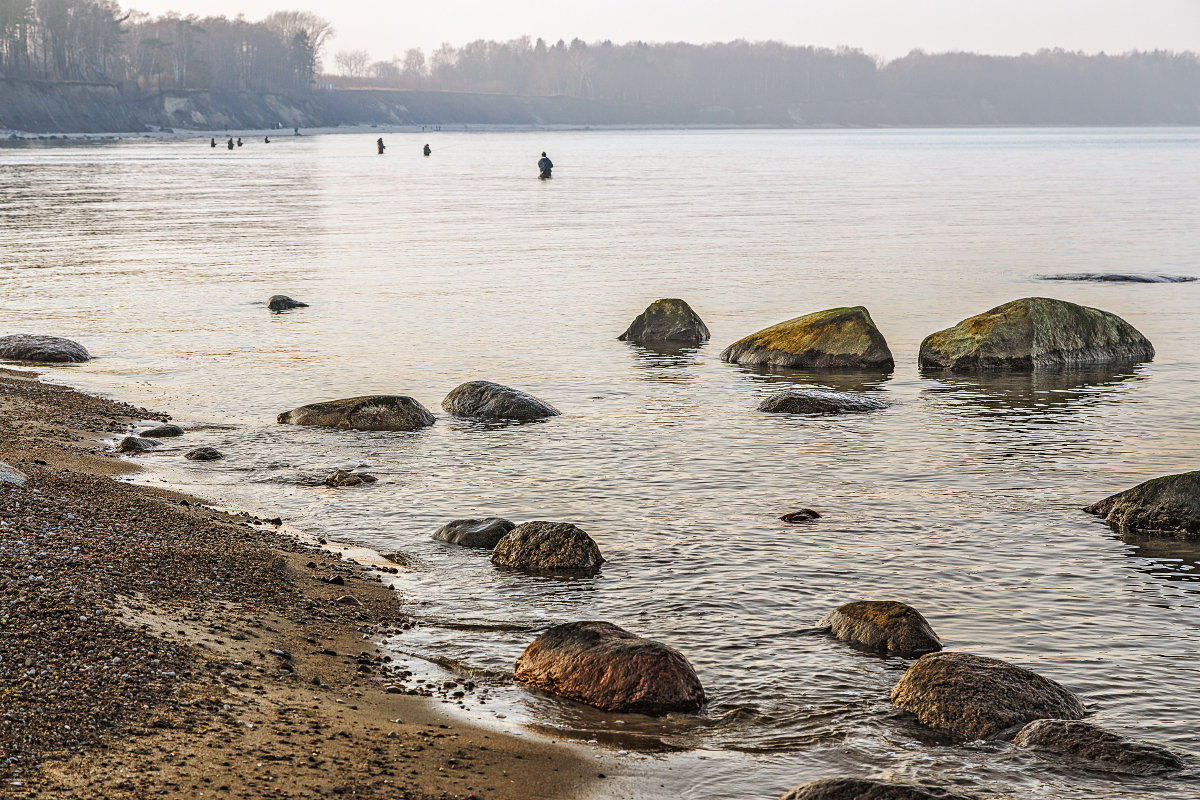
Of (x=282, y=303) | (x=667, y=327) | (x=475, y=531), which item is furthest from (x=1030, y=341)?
(x=282, y=303)

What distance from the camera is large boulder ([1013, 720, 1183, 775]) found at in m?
6.72

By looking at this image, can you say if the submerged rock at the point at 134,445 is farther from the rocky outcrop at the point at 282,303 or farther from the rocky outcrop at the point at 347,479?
the rocky outcrop at the point at 282,303

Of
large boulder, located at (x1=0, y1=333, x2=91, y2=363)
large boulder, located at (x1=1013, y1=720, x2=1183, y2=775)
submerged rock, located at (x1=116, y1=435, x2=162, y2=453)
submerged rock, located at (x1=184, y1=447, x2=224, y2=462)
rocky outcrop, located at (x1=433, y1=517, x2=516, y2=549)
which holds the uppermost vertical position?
large boulder, located at (x1=0, y1=333, x2=91, y2=363)

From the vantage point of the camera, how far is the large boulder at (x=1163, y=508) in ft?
36.0

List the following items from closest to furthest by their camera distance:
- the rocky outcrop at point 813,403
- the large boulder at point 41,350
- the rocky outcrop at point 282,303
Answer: the rocky outcrop at point 813,403, the large boulder at point 41,350, the rocky outcrop at point 282,303

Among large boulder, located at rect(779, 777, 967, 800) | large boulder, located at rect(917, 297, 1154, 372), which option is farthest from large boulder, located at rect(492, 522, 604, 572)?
large boulder, located at rect(917, 297, 1154, 372)

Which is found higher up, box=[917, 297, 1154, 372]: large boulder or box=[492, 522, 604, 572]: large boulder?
box=[917, 297, 1154, 372]: large boulder

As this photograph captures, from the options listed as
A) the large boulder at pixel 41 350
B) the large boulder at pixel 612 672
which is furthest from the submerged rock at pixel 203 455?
the large boulder at pixel 41 350

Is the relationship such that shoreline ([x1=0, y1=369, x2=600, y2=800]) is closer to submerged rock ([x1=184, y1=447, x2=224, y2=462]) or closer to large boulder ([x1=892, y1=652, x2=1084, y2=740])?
large boulder ([x1=892, y1=652, x2=1084, y2=740])

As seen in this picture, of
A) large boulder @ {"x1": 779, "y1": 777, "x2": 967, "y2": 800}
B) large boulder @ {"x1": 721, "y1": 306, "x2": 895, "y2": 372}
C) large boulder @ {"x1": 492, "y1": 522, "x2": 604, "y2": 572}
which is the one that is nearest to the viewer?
large boulder @ {"x1": 779, "y1": 777, "x2": 967, "y2": 800}

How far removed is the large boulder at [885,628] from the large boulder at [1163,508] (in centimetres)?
364

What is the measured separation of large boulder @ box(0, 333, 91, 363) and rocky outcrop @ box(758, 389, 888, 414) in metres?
11.3

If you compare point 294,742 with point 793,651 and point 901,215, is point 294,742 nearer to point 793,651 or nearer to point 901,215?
point 793,651

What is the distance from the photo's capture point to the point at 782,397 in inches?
653
